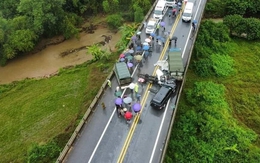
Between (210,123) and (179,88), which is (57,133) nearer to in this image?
(179,88)

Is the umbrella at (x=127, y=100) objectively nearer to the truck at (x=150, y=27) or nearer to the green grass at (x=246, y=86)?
the truck at (x=150, y=27)

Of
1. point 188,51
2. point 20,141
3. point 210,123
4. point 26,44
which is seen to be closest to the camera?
point 210,123

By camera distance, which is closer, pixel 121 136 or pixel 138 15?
pixel 121 136

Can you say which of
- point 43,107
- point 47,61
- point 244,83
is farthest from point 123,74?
point 47,61

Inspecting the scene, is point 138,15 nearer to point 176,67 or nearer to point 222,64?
point 222,64

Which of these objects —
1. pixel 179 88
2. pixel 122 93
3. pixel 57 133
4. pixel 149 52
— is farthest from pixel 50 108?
pixel 179 88

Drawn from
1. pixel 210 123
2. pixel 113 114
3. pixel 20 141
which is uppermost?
pixel 113 114

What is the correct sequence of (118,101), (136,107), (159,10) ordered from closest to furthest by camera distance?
(136,107)
(118,101)
(159,10)
